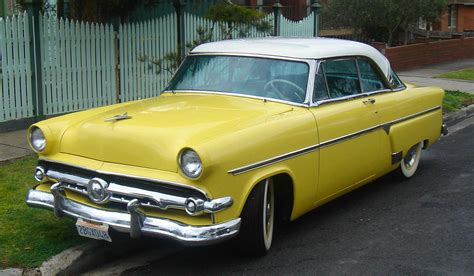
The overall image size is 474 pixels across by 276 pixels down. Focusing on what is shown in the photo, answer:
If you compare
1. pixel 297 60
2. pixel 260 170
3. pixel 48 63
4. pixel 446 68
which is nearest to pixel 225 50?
pixel 297 60

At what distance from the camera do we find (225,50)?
5.97 m

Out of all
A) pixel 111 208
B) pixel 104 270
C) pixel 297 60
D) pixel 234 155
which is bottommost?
pixel 104 270

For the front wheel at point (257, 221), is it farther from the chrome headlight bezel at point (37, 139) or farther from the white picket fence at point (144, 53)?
the white picket fence at point (144, 53)

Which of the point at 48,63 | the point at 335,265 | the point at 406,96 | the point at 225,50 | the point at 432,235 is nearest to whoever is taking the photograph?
the point at 335,265

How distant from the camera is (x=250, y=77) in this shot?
18.5 ft

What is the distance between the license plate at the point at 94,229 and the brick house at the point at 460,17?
33.5 metres

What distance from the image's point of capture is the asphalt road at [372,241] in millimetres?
4691

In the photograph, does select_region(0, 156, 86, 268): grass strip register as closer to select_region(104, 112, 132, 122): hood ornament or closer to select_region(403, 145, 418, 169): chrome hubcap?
select_region(104, 112, 132, 122): hood ornament

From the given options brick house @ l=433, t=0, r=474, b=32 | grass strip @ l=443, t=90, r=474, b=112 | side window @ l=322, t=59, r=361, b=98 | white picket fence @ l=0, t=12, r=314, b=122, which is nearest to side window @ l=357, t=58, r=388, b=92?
side window @ l=322, t=59, r=361, b=98

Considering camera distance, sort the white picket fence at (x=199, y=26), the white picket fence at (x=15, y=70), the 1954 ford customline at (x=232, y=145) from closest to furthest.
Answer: the 1954 ford customline at (x=232, y=145) < the white picket fence at (x=15, y=70) < the white picket fence at (x=199, y=26)

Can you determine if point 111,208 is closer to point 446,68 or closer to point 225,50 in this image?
point 225,50

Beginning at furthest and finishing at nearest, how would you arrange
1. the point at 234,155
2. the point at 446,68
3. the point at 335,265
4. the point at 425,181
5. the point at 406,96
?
the point at 446,68 → the point at 425,181 → the point at 406,96 → the point at 335,265 → the point at 234,155

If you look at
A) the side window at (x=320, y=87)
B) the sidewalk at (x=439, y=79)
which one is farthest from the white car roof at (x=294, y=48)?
the sidewalk at (x=439, y=79)

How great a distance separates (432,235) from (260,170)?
6.21 ft
